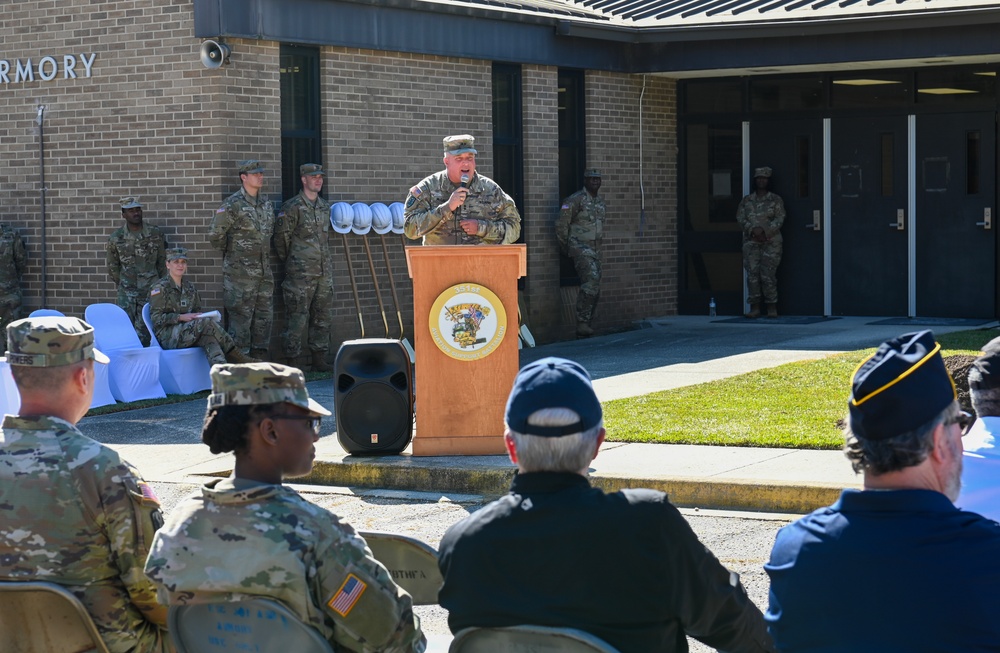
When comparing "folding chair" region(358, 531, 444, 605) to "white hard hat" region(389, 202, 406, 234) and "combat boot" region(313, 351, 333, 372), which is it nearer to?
"combat boot" region(313, 351, 333, 372)

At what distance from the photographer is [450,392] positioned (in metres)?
9.59

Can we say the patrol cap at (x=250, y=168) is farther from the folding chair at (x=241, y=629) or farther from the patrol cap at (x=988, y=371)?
the folding chair at (x=241, y=629)

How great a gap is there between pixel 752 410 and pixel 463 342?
2661 millimetres

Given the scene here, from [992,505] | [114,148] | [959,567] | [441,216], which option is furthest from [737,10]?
[959,567]

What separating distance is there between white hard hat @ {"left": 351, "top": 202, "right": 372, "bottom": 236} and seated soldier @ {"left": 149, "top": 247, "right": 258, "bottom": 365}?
228 centimetres

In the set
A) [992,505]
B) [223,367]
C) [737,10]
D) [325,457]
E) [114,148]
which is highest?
[737,10]

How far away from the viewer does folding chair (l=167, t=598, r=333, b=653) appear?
332cm

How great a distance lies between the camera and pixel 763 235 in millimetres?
19203

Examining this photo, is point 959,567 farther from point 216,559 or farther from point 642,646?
point 216,559

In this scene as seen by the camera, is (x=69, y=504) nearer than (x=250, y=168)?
Yes

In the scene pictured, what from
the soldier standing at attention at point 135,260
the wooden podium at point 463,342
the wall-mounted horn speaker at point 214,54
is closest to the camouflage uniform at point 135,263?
the soldier standing at attention at point 135,260

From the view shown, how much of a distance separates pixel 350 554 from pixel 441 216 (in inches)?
253

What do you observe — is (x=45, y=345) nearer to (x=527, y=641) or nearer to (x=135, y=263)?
(x=527, y=641)

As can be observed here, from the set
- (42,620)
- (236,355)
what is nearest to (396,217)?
(236,355)
